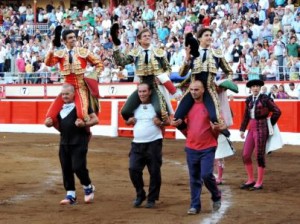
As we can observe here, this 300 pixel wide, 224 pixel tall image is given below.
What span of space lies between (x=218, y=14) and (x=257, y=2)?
3.89 feet

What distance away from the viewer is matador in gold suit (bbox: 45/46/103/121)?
9.95 meters

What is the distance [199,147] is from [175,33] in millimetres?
17523

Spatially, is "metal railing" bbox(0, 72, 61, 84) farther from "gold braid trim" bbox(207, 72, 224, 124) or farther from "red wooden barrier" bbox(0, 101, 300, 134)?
"gold braid trim" bbox(207, 72, 224, 124)

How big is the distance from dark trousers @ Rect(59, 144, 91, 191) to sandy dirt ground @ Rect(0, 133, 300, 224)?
0.90ft

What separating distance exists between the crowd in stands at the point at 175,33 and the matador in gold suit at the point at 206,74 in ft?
33.3

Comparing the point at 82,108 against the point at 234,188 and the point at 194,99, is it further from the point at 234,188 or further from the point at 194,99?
the point at 234,188

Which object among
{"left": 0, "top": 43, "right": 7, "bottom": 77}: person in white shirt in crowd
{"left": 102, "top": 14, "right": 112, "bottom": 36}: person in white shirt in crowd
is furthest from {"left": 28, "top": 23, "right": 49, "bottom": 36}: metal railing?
{"left": 102, "top": 14, "right": 112, "bottom": 36}: person in white shirt in crowd

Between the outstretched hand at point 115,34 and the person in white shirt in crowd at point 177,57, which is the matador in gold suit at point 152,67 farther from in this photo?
the person in white shirt in crowd at point 177,57

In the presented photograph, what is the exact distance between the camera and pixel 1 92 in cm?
2817

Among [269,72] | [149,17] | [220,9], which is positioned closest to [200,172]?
[269,72]

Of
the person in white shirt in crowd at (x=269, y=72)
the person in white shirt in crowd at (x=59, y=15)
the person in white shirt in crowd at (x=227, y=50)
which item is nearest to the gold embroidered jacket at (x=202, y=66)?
the person in white shirt in crowd at (x=269, y=72)

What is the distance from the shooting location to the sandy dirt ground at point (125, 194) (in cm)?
873

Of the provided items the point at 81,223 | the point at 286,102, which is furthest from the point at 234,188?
the point at 286,102

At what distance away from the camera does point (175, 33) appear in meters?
26.3
